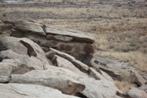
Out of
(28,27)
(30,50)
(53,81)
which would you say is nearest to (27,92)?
(53,81)

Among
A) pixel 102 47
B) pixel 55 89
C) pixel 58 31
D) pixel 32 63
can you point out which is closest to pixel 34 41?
pixel 58 31

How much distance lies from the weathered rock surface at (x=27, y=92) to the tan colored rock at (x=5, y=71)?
1069mm

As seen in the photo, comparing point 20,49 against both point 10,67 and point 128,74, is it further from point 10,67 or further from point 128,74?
point 128,74

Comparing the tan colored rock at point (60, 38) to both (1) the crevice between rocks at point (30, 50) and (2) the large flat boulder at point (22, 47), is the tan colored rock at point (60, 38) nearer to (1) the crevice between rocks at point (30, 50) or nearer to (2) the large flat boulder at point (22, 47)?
(2) the large flat boulder at point (22, 47)

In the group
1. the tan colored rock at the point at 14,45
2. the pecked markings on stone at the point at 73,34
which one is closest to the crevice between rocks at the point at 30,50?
the tan colored rock at the point at 14,45

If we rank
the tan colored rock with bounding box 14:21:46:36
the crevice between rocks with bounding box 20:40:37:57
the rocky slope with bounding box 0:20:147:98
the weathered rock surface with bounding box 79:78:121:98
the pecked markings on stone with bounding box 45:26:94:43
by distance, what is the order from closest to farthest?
the rocky slope with bounding box 0:20:147:98 < the weathered rock surface with bounding box 79:78:121:98 < the crevice between rocks with bounding box 20:40:37:57 < the tan colored rock with bounding box 14:21:46:36 < the pecked markings on stone with bounding box 45:26:94:43

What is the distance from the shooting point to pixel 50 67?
11914 millimetres

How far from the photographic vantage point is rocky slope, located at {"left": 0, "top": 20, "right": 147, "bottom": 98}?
366 inches

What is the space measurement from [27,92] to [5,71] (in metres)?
2.29

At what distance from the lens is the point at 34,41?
54.1 ft

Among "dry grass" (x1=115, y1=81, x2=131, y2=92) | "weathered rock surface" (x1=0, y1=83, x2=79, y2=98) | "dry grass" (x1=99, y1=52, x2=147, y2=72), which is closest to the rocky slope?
"weathered rock surface" (x1=0, y1=83, x2=79, y2=98)

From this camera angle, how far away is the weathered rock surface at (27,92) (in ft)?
26.3

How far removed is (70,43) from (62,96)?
863cm

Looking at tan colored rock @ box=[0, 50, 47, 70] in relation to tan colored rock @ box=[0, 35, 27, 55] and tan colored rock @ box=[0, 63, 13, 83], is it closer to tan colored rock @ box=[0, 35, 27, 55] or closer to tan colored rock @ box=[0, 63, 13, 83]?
tan colored rock @ box=[0, 63, 13, 83]
